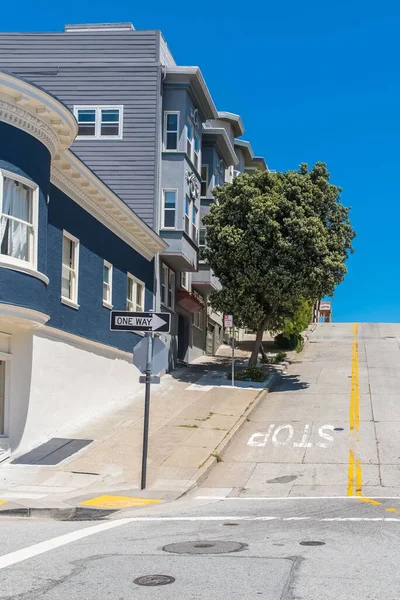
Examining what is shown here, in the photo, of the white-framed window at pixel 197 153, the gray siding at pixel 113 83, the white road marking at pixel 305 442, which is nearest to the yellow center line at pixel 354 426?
the white road marking at pixel 305 442

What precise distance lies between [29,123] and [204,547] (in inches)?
409

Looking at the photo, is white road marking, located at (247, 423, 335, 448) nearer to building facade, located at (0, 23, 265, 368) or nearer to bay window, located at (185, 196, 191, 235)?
building facade, located at (0, 23, 265, 368)

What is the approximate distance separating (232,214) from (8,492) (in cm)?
1738

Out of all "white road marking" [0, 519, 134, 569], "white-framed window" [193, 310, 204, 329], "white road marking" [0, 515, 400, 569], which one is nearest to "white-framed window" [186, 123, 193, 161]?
"white-framed window" [193, 310, 204, 329]

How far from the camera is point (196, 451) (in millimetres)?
17859

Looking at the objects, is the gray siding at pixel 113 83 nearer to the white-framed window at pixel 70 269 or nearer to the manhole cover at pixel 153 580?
the white-framed window at pixel 70 269

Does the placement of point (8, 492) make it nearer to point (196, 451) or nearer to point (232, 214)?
point (196, 451)

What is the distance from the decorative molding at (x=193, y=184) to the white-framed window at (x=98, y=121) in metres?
3.04

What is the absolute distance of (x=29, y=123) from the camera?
16.1 metres

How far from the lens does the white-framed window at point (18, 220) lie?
1560 cm

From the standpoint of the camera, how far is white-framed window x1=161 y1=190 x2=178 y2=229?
1162 inches

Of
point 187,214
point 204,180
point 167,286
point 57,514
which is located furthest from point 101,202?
point 204,180

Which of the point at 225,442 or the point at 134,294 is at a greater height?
the point at 134,294

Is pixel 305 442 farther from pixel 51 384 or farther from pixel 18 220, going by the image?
pixel 18 220
